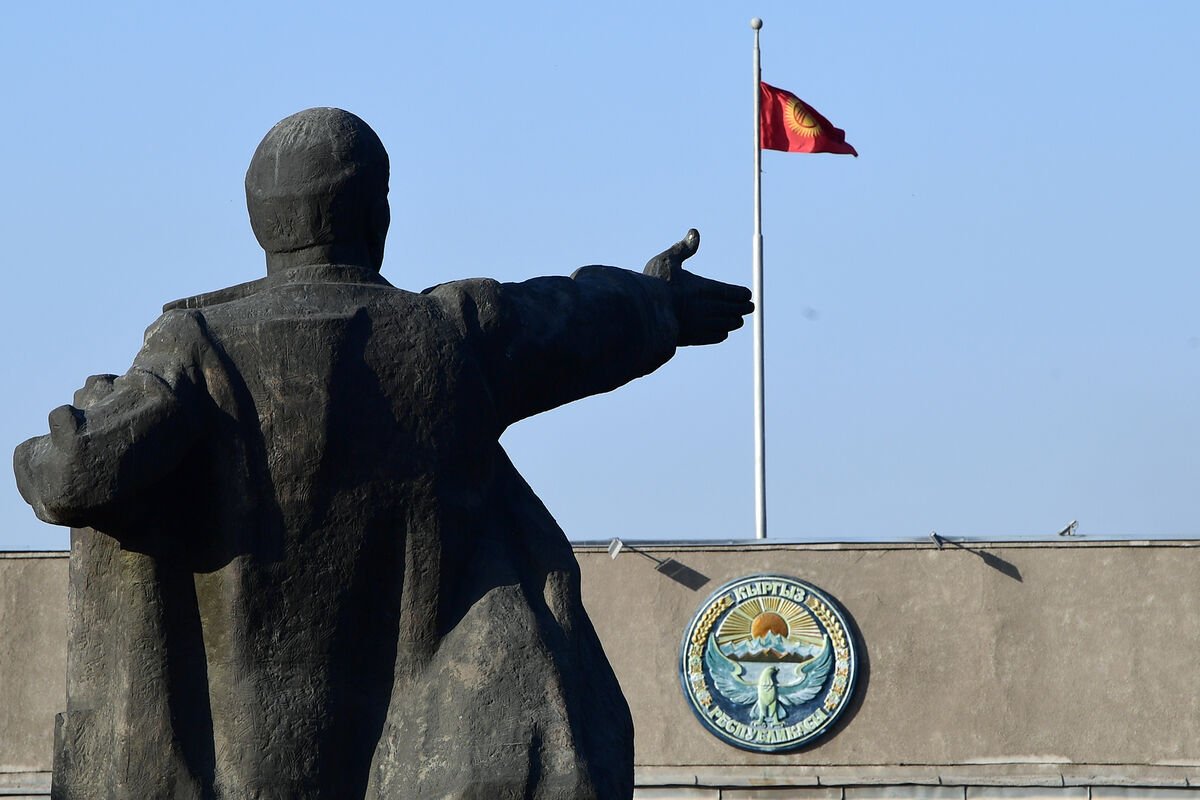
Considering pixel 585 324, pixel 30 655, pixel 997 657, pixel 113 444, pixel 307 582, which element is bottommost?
pixel 30 655

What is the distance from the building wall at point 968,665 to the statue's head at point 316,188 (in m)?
19.2

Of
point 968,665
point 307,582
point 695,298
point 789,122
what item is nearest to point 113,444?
point 307,582

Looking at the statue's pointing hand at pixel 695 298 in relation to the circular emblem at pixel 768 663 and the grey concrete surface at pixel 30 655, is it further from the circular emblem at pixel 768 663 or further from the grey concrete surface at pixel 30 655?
the grey concrete surface at pixel 30 655

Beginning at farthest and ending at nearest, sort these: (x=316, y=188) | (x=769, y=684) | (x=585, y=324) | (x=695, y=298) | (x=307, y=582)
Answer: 1. (x=769, y=684)
2. (x=695, y=298)
3. (x=585, y=324)
4. (x=316, y=188)
5. (x=307, y=582)

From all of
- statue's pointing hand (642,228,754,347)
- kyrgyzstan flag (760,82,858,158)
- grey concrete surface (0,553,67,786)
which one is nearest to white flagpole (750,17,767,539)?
kyrgyzstan flag (760,82,858,158)

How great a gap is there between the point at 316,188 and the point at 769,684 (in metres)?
19.5

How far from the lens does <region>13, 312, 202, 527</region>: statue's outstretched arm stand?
16.6ft

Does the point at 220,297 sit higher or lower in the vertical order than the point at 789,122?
lower

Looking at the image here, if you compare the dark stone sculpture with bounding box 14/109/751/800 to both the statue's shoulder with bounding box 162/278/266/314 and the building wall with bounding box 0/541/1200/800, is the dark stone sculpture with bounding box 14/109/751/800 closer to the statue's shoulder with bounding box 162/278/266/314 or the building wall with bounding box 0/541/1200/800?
the statue's shoulder with bounding box 162/278/266/314

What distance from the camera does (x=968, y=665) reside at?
24.8 m

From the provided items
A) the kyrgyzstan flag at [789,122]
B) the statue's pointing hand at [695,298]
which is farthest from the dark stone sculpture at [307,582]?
the kyrgyzstan flag at [789,122]

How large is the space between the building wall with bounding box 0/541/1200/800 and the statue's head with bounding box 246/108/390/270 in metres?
19.2

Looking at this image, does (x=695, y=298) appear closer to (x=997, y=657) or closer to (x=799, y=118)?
(x=997, y=657)

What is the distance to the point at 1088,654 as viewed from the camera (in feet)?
80.9
